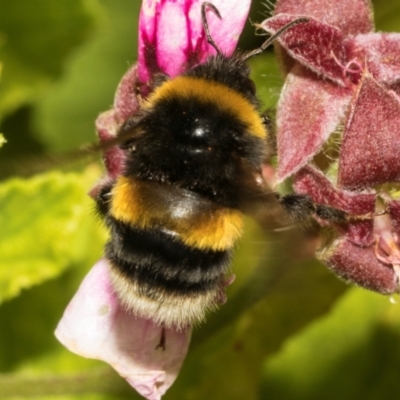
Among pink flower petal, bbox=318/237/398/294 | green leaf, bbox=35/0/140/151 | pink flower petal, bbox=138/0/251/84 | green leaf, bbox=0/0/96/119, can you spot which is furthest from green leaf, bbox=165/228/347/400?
green leaf, bbox=35/0/140/151

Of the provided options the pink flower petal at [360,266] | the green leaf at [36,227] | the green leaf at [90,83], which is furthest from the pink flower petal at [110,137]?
the green leaf at [90,83]

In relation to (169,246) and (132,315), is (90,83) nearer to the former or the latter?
(132,315)

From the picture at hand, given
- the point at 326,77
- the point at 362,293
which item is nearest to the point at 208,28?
the point at 326,77

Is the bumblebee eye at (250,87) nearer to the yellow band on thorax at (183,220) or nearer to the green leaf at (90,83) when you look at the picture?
A: the yellow band on thorax at (183,220)

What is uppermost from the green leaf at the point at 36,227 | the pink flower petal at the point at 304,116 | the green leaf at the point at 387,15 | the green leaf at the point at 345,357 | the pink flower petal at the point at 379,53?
the pink flower petal at the point at 379,53

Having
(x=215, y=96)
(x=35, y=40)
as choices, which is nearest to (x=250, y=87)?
(x=215, y=96)

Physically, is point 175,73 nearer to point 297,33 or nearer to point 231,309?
point 297,33

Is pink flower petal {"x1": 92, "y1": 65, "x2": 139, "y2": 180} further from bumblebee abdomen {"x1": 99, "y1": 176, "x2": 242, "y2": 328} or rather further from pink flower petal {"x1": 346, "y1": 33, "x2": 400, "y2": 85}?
pink flower petal {"x1": 346, "y1": 33, "x2": 400, "y2": 85}
